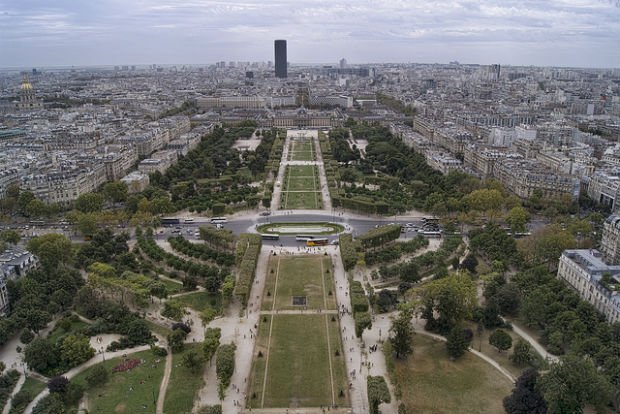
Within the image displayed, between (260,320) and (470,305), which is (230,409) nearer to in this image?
(260,320)

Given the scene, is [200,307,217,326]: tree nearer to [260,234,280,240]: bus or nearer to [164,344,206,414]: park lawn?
[164,344,206,414]: park lawn

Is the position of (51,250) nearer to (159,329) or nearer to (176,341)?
(159,329)

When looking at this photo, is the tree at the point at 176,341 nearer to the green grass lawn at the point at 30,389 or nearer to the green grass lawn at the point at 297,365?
the green grass lawn at the point at 297,365

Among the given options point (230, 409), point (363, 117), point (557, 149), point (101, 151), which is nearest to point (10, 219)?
point (101, 151)

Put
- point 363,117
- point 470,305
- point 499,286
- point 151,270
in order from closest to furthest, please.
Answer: point 470,305 < point 499,286 < point 151,270 < point 363,117

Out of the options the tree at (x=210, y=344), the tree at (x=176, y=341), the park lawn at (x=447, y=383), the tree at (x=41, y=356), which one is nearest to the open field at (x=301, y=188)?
the tree at (x=176, y=341)

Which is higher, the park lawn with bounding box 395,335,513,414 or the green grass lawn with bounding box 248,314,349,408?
the green grass lawn with bounding box 248,314,349,408

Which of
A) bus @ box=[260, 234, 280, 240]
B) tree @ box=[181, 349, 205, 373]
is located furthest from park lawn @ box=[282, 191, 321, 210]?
tree @ box=[181, 349, 205, 373]
